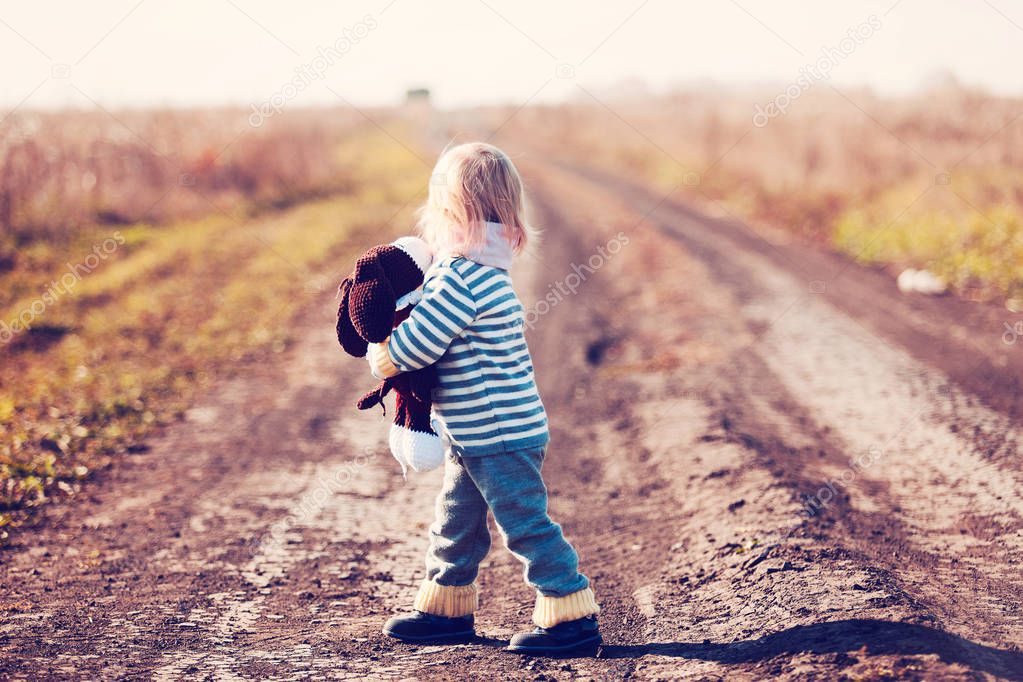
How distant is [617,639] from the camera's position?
3387 millimetres

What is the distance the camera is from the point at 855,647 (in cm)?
291

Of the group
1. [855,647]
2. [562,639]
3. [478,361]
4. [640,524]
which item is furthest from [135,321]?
[855,647]

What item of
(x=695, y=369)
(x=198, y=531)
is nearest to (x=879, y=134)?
(x=695, y=369)

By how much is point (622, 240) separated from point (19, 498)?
1053 cm

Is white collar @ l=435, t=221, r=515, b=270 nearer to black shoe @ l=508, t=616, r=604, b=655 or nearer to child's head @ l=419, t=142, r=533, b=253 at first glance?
child's head @ l=419, t=142, r=533, b=253

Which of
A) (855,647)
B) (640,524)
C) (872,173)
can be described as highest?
(872,173)

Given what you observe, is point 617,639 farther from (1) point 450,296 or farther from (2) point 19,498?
(2) point 19,498

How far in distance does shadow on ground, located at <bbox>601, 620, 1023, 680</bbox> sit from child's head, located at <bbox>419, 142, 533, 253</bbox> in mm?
1573

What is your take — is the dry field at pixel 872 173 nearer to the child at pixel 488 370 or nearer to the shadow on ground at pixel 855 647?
the shadow on ground at pixel 855 647

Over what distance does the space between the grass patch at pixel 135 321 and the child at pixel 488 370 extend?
2.79m

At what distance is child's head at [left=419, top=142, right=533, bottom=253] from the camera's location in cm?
305

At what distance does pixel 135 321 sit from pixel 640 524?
6288 millimetres

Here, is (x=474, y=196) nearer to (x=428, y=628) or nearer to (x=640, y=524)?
(x=428, y=628)

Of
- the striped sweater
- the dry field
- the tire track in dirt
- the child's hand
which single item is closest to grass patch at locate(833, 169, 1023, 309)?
the dry field
